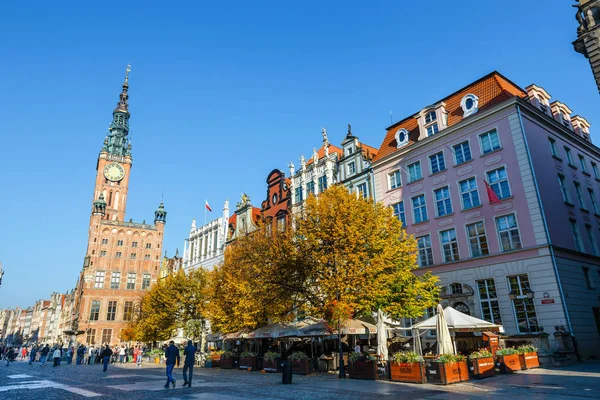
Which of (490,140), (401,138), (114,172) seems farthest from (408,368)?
(114,172)

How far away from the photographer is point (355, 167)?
37.2 meters

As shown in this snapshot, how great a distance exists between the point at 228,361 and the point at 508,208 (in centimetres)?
2203

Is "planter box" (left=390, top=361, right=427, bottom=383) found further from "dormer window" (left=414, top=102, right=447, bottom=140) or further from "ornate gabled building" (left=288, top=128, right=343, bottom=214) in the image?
"ornate gabled building" (left=288, top=128, right=343, bottom=214)

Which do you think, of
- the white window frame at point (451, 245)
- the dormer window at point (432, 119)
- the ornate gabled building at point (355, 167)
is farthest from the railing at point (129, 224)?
the white window frame at point (451, 245)

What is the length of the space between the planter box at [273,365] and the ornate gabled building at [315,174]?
16.2 m

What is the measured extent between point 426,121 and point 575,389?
23338 mm

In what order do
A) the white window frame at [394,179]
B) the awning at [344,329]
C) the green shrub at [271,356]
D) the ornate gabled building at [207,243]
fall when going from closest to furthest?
the awning at [344,329], the green shrub at [271,356], the white window frame at [394,179], the ornate gabled building at [207,243]

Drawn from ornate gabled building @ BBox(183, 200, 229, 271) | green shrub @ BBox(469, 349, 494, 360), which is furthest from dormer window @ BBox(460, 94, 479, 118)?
ornate gabled building @ BBox(183, 200, 229, 271)

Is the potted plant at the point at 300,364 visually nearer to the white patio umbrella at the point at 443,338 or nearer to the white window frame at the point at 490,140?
the white patio umbrella at the point at 443,338

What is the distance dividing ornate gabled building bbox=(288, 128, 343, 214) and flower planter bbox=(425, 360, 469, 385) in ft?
76.2

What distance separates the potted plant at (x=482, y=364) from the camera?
16.7m

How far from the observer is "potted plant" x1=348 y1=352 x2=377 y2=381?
59.1ft

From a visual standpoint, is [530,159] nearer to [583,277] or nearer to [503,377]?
[583,277]

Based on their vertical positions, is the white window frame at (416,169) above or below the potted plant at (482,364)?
above
